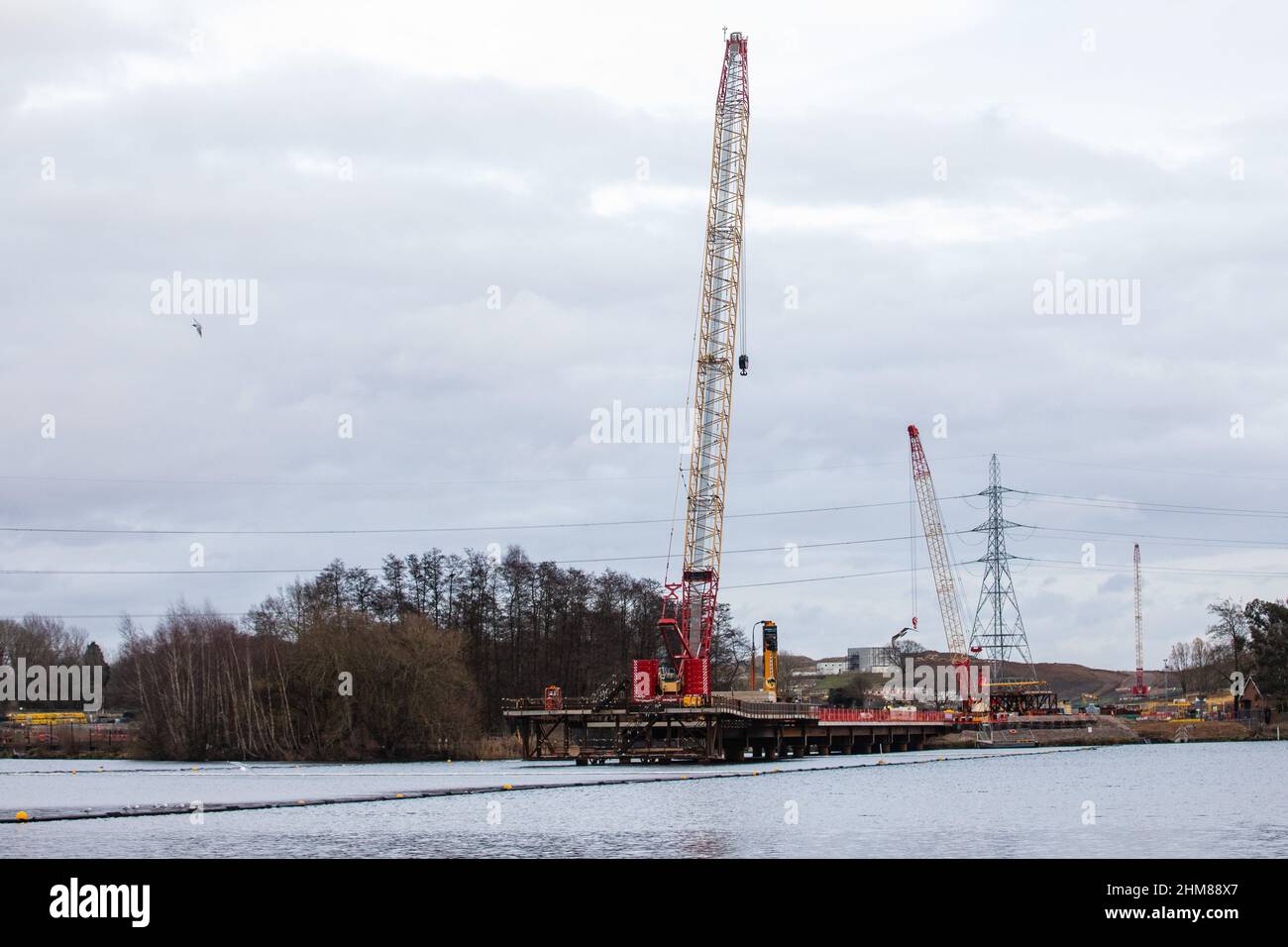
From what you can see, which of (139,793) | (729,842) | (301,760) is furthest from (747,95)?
(729,842)

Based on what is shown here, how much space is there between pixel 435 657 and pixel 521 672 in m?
37.7

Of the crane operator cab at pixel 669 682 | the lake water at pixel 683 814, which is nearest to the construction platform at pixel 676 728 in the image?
the crane operator cab at pixel 669 682

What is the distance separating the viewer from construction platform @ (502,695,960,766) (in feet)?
347

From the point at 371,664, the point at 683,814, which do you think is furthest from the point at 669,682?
the point at 683,814

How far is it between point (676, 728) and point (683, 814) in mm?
51146

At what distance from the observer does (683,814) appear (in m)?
58.0

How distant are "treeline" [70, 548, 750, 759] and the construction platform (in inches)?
252

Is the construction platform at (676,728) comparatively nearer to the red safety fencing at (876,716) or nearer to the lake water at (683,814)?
the red safety fencing at (876,716)

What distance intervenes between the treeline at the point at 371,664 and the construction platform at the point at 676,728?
21.0 ft

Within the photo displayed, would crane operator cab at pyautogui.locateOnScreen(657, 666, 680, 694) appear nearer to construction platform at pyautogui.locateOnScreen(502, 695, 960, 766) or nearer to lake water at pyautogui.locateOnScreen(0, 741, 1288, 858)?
construction platform at pyautogui.locateOnScreen(502, 695, 960, 766)

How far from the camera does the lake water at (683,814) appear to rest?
44.8 metres

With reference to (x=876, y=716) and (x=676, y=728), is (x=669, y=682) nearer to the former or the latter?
(x=676, y=728)

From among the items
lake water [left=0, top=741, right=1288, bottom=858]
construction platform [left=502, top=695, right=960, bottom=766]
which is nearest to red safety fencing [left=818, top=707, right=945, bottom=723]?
construction platform [left=502, top=695, right=960, bottom=766]
